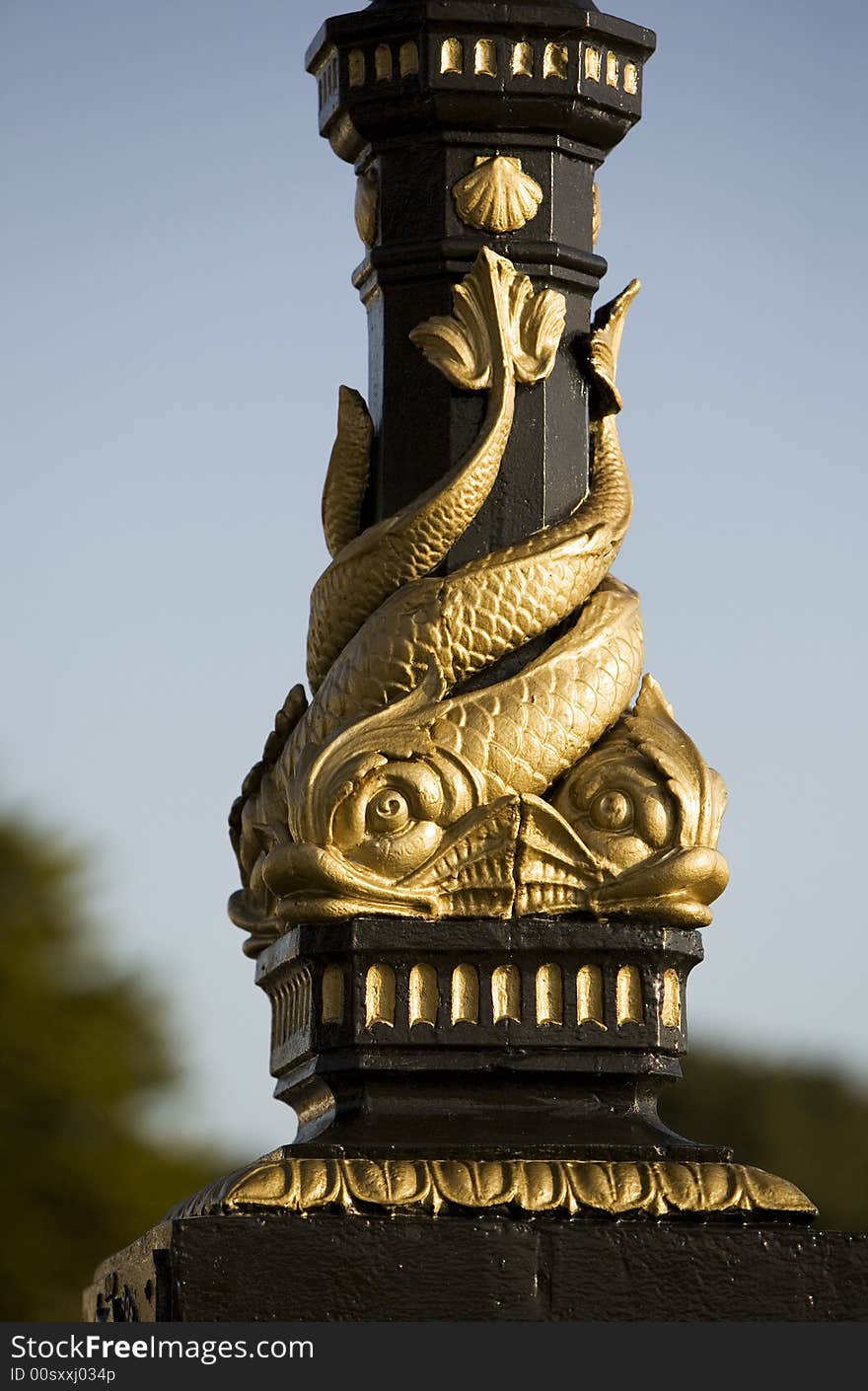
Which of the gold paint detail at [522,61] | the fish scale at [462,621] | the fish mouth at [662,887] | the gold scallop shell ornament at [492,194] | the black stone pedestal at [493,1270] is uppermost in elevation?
the gold paint detail at [522,61]

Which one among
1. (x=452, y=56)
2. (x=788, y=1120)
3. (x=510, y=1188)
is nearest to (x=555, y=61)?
(x=452, y=56)

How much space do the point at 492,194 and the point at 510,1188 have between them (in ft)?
7.62

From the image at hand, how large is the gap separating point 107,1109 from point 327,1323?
19953 millimetres

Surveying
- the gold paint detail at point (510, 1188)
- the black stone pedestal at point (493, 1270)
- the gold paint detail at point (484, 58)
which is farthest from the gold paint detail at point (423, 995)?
the gold paint detail at point (484, 58)

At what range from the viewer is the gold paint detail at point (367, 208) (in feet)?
21.0

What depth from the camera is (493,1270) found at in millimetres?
5484

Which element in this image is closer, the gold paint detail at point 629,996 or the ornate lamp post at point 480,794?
the ornate lamp post at point 480,794

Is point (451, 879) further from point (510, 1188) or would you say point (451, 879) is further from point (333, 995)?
point (510, 1188)

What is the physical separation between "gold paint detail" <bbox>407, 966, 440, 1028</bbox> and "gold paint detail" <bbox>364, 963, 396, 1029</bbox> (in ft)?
0.14

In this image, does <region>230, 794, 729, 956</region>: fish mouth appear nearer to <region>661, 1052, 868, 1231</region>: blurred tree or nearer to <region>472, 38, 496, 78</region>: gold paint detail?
<region>472, 38, 496, 78</region>: gold paint detail

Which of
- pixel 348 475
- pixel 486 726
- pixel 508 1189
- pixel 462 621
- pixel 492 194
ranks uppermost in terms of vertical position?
pixel 492 194

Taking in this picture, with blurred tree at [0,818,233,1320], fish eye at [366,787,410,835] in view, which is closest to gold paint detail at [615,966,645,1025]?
fish eye at [366,787,410,835]

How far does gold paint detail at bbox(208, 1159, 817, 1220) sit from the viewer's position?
5.54 m

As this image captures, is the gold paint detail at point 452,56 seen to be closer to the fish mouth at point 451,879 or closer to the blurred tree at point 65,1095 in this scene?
the fish mouth at point 451,879
